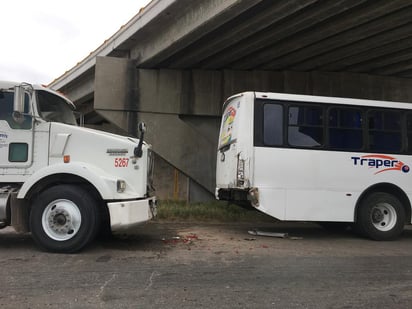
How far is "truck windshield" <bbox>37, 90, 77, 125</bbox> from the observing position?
7348mm

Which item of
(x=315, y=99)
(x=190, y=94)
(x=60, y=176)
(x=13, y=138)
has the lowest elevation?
(x=60, y=176)

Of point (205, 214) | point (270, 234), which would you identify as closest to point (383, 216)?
point (270, 234)

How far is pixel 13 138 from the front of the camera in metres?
7.09

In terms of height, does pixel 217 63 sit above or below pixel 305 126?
above

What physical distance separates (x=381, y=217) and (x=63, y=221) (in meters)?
6.49

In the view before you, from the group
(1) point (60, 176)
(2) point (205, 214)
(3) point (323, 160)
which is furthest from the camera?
(2) point (205, 214)

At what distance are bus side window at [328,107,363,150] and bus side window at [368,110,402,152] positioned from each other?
0.27m

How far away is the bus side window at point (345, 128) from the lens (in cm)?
891

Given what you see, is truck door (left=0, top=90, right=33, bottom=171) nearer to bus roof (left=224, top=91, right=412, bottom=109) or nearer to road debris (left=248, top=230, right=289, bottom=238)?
bus roof (left=224, top=91, right=412, bottom=109)

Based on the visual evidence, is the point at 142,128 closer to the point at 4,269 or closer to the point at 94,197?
the point at 94,197

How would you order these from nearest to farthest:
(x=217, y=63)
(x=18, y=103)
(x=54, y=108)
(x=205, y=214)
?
1. (x=18, y=103)
2. (x=54, y=108)
3. (x=205, y=214)
4. (x=217, y=63)

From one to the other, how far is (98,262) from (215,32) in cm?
776

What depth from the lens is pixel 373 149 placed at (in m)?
9.02

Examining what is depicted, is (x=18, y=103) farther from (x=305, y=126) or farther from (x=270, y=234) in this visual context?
(x=270, y=234)
